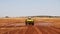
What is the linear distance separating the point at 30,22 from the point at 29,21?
127mm

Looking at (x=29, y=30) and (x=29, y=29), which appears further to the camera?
(x=29, y=29)

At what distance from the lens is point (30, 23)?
609 cm

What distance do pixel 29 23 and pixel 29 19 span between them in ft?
0.54

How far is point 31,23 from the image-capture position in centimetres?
616

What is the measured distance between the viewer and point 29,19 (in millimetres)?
5992

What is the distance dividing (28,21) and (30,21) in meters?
0.07

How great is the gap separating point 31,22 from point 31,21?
157mm

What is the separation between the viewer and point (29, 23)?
6086 mm

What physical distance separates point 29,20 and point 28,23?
0.99 ft

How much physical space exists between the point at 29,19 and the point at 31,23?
225 millimetres

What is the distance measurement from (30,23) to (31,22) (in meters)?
0.08

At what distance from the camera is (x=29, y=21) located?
589cm

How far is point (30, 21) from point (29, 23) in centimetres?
24

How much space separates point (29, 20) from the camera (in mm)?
5863
